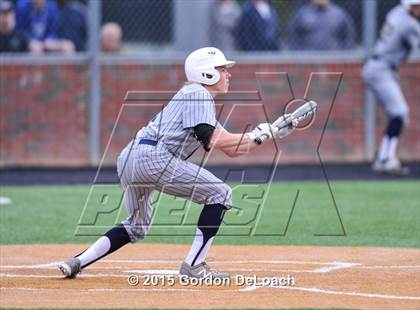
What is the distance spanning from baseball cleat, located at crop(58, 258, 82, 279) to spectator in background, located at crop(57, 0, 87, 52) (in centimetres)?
866

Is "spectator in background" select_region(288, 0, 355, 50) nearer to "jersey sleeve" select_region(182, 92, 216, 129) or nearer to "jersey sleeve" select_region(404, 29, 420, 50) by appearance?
"jersey sleeve" select_region(404, 29, 420, 50)

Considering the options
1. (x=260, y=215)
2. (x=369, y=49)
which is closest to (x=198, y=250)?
(x=260, y=215)

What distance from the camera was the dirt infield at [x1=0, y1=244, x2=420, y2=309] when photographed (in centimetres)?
610

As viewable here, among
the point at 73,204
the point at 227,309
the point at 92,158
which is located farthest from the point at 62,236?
the point at 92,158

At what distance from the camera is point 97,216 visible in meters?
10.7

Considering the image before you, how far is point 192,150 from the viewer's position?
702 cm

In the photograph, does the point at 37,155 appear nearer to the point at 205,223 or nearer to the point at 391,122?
the point at 391,122

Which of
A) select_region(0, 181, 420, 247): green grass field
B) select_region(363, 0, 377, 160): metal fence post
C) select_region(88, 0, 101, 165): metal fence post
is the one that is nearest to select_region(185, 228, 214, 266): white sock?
select_region(0, 181, 420, 247): green grass field

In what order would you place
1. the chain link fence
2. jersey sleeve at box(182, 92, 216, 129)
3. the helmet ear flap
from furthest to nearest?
the chain link fence < the helmet ear flap < jersey sleeve at box(182, 92, 216, 129)

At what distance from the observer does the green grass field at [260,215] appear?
9.57 metres

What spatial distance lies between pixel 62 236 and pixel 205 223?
10.4ft

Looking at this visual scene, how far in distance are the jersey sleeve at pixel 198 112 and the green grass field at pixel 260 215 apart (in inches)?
111

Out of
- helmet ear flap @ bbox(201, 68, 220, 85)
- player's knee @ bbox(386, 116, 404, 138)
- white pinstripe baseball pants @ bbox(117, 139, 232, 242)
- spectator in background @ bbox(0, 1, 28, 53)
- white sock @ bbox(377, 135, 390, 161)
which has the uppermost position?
helmet ear flap @ bbox(201, 68, 220, 85)

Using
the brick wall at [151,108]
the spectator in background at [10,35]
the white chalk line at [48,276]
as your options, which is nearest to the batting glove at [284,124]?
the white chalk line at [48,276]
